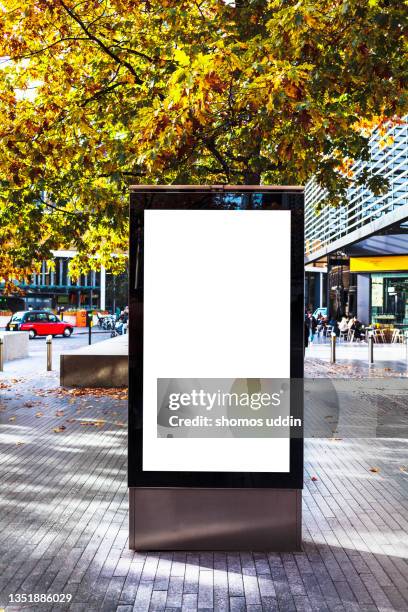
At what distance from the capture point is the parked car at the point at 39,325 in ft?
125

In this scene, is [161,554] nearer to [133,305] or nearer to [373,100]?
[133,305]

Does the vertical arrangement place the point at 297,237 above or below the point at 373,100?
below

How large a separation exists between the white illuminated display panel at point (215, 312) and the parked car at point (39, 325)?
34786 millimetres

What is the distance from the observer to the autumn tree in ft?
25.4

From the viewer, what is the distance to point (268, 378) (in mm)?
4617

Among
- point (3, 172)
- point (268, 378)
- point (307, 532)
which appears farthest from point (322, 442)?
point (3, 172)

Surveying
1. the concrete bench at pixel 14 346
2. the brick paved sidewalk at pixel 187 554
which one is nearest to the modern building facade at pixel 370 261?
the concrete bench at pixel 14 346

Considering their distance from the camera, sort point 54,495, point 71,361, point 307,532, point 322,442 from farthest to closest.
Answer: point 71,361 → point 322,442 → point 54,495 → point 307,532

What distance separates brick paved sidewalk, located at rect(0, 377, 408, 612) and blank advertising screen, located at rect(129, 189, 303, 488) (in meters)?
0.59

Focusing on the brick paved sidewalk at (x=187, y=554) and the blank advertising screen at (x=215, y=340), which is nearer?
the brick paved sidewalk at (x=187, y=554)

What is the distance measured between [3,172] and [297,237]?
22.1 feet

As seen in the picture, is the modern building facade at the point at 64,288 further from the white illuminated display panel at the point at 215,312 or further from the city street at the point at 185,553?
the white illuminated display panel at the point at 215,312

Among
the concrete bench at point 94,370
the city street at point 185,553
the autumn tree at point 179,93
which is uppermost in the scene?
the autumn tree at point 179,93

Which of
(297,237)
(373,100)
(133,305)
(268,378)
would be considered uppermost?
(373,100)
